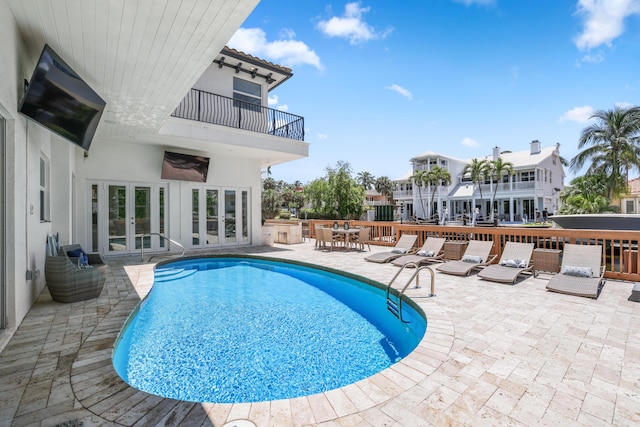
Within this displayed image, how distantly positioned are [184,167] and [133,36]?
7.70 metres

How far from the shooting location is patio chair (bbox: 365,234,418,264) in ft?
30.2

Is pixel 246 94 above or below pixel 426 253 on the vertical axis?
above

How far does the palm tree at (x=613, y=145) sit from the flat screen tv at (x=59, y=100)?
30.8 m

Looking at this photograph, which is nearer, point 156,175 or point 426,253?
point 426,253

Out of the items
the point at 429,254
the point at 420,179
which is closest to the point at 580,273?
the point at 429,254

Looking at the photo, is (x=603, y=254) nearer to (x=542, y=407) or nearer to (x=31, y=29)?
(x=542, y=407)

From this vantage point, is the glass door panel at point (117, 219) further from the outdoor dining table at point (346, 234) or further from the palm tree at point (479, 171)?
the palm tree at point (479, 171)

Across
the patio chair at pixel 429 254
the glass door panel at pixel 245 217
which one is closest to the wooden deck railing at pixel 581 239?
the patio chair at pixel 429 254

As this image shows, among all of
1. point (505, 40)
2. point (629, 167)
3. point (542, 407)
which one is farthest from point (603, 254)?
point (629, 167)

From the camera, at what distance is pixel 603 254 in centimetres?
690

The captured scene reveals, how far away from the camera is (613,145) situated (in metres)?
23.2

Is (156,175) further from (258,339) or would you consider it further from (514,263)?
(514,263)

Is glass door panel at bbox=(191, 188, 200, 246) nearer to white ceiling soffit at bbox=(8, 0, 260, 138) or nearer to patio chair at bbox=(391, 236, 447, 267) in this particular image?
white ceiling soffit at bbox=(8, 0, 260, 138)

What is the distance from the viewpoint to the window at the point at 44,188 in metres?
6.03
